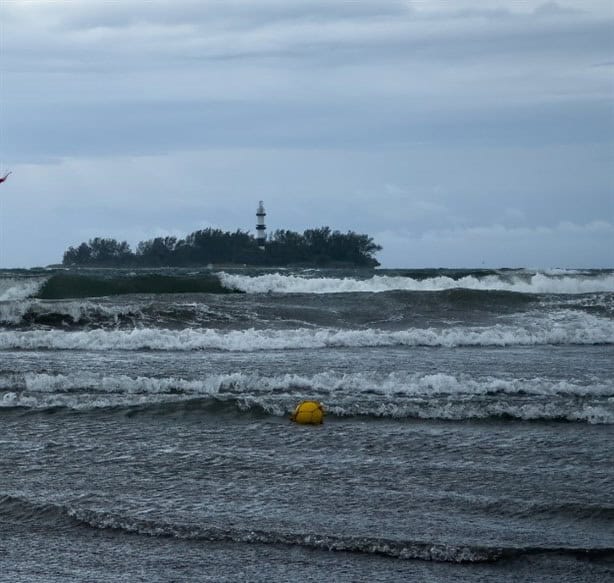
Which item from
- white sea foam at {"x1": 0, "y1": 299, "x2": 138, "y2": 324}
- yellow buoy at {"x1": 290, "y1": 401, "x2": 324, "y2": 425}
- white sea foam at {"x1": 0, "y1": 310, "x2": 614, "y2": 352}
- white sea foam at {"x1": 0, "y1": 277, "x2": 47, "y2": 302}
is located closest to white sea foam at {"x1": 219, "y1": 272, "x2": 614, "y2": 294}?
white sea foam at {"x1": 0, "y1": 277, "x2": 47, "y2": 302}

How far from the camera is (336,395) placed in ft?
41.7

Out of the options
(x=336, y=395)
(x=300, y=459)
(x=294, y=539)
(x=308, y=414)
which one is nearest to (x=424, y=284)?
(x=336, y=395)

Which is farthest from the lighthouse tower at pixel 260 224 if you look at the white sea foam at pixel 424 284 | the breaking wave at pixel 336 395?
the breaking wave at pixel 336 395

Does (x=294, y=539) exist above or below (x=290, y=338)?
below

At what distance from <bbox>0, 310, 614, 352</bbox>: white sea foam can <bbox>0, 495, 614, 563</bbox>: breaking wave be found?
445 inches

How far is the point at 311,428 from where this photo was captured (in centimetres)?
1073

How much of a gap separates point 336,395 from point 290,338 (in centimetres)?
735

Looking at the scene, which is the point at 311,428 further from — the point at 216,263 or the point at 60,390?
the point at 216,263

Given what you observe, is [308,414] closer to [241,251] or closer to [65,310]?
[65,310]

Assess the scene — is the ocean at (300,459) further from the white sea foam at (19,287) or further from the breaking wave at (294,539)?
the white sea foam at (19,287)

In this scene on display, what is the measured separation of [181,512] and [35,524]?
108cm

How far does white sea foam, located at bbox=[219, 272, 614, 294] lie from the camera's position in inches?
1502

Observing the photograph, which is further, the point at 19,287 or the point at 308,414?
the point at 19,287

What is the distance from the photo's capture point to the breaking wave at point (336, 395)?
1147 centimetres
